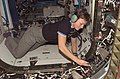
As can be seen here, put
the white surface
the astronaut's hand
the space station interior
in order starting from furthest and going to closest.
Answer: the white surface, the astronaut's hand, the space station interior

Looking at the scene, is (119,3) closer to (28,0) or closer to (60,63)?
(60,63)

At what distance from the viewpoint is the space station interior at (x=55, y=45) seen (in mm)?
2318

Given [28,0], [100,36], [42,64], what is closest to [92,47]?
[100,36]

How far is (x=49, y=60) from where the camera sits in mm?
2936

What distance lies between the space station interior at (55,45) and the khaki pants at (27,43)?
0.19ft

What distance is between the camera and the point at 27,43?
121 inches

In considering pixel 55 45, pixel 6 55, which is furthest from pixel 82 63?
pixel 6 55

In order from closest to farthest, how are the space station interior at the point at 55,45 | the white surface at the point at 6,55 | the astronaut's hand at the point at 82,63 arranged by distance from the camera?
the space station interior at the point at 55,45 → the astronaut's hand at the point at 82,63 → the white surface at the point at 6,55

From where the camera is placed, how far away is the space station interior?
2318 millimetres

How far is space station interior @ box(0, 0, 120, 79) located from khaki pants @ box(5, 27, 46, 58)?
0.06 meters

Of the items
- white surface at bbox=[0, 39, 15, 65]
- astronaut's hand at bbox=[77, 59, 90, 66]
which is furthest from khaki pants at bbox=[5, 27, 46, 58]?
astronaut's hand at bbox=[77, 59, 90, 66]

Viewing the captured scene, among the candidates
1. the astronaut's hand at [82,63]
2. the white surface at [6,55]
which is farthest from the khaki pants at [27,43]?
the astronaut's hand at [82,63]

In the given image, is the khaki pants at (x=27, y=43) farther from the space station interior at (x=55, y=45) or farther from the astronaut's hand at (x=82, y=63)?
the astronaut's hand at (x=82, y=63)

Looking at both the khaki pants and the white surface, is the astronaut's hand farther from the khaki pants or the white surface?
the white surface
